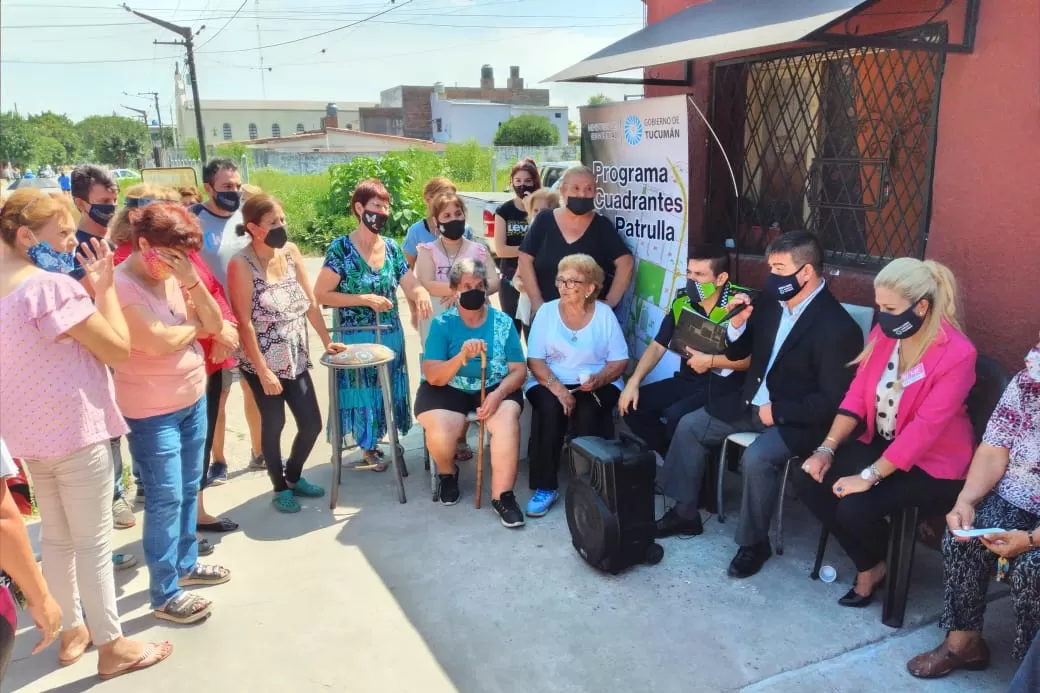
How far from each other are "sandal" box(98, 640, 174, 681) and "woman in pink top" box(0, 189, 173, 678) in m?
0.01

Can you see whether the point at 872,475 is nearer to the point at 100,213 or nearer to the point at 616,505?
the point at 616,505

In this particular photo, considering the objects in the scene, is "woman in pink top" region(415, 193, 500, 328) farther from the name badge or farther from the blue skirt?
the name badge

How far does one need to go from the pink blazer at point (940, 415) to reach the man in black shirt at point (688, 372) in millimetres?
984

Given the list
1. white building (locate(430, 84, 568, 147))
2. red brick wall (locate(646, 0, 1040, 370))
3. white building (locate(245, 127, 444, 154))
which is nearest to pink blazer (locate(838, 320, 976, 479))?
red brick wall (locate(646, 0, 1040, 370))

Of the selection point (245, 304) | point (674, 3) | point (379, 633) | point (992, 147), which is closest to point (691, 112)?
point (674, 3)

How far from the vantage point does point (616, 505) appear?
3334 mm

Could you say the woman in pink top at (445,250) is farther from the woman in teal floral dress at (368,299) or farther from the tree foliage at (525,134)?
the tree foliage at (525,134)

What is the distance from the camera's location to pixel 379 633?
3.04 metres

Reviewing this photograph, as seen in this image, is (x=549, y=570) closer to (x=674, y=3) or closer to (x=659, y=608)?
(x=659, y=608)

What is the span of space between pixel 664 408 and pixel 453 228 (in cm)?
174

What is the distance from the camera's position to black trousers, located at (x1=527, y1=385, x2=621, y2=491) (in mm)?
4160

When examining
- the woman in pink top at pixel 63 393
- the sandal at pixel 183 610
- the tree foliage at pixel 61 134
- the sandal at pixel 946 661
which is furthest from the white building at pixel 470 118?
the sandal at pixel 946 661

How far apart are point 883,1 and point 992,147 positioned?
102 centimetres

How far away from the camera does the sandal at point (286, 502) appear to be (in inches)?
162
